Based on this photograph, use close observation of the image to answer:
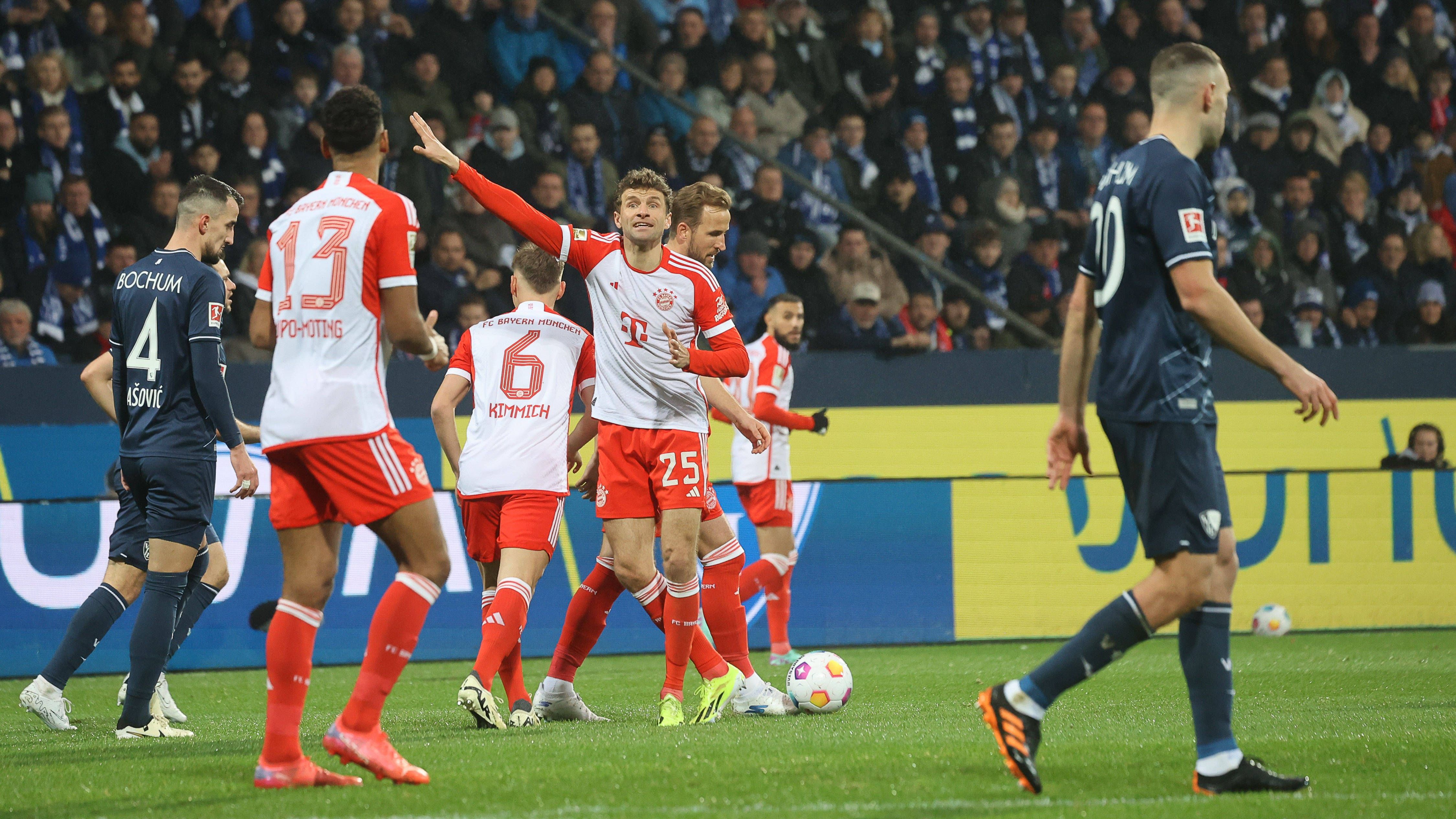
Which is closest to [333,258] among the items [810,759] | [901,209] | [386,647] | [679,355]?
[386,647]

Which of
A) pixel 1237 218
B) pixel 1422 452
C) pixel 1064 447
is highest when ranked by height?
pixel 1237 218

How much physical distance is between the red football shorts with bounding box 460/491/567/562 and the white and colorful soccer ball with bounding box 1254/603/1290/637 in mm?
6876

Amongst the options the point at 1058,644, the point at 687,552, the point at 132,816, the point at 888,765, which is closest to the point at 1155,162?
the point at 888,765

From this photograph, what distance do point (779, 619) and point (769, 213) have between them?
527 centimetres

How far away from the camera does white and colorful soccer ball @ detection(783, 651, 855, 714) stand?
22.2 feet

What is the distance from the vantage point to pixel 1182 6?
1667 cm

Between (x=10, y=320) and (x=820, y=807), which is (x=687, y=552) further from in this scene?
(x=10, y=320)

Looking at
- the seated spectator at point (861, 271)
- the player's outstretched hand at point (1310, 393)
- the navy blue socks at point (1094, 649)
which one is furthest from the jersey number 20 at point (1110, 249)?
the seated spectator at point (861, 271)

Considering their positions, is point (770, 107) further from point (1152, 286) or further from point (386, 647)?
point (386, 647)

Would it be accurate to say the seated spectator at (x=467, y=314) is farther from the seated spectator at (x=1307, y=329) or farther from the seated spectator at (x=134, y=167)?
the seated spectator at (x=1307, y=329)

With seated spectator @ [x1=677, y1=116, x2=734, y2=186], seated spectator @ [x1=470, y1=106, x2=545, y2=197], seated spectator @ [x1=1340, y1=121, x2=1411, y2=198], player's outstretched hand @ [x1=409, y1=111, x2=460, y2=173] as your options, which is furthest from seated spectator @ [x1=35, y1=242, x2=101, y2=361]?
seated spectator @ [x1=1340, y1=121, x2=1411, y2=198]

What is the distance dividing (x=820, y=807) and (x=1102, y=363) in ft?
5.29

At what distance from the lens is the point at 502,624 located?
616 cm

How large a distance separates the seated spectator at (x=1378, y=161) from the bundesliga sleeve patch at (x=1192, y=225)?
41.7ft
